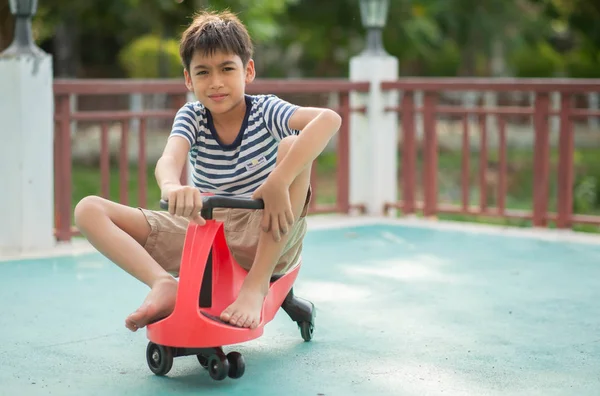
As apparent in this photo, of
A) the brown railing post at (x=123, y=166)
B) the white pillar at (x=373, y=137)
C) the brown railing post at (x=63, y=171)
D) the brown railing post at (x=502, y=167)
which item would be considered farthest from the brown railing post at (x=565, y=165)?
the brown railing post at (x=63, y=171)

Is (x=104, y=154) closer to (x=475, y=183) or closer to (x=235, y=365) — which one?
(x=235, y=365)

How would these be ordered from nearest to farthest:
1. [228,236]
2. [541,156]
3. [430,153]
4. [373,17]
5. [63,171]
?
[228,236], [63,171], [541,156], [430,153], [373,17]

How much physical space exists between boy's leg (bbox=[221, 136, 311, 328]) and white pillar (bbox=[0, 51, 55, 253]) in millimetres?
2465

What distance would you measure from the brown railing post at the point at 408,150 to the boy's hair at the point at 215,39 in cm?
330

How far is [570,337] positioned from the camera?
3336 mm

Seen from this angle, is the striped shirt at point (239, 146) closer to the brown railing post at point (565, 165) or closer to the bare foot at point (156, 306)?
the bare foot at point (156, 306)

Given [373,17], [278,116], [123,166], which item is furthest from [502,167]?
[278,116]

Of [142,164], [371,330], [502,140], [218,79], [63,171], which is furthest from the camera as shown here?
[502,140]

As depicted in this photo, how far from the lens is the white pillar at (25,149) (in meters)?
4.90

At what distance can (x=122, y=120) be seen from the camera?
5.53 meters

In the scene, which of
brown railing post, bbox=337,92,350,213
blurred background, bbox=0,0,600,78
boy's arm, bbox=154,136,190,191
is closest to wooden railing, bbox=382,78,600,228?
brown railing post, bbox=337,92,350,213

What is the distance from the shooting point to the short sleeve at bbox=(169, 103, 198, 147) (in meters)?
2.93

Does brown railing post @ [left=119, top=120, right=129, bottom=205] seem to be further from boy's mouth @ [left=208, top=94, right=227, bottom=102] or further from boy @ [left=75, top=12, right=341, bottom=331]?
boy's mouth @ [left=208, top=94, right=227, bottom=102]

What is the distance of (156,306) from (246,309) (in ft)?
0.83
